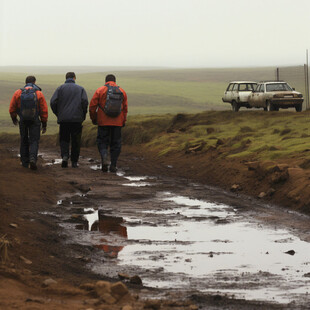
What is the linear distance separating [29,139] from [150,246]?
8172mm

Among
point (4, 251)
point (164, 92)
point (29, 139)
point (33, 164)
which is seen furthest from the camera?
point (164, 92)

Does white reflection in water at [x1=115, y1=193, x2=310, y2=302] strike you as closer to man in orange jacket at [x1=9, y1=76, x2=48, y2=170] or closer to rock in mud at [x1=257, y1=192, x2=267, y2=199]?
rock in mud at [x1=257, y1=192, x2=267, y2=199]

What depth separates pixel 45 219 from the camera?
1189cm

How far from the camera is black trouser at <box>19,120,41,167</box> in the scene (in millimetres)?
17609

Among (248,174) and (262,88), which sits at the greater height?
(262,88)

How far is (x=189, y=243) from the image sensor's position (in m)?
10.3

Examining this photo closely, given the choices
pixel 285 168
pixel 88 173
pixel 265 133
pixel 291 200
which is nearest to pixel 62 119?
pixel 88 173

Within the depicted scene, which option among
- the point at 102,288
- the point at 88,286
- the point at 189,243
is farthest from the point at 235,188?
the point at 102,288

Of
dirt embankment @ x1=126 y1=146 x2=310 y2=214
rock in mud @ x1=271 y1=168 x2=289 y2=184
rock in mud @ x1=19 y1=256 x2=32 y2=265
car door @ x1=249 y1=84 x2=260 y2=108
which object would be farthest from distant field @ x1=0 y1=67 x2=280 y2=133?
rock in mud @ x1=19 y1=256 x2=32 y2=265

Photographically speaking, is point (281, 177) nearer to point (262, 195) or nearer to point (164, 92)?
point (262, 195)

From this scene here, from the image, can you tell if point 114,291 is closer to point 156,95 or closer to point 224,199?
point 224,199

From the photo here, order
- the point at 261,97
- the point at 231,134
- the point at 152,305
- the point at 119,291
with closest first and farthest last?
the point at 152,305 < the point at 119,291 < the point at 231,134 < the point at 261,97

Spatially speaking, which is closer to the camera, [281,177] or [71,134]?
[281,177]

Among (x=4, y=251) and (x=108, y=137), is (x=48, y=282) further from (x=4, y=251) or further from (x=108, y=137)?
(x=108, y=137)
